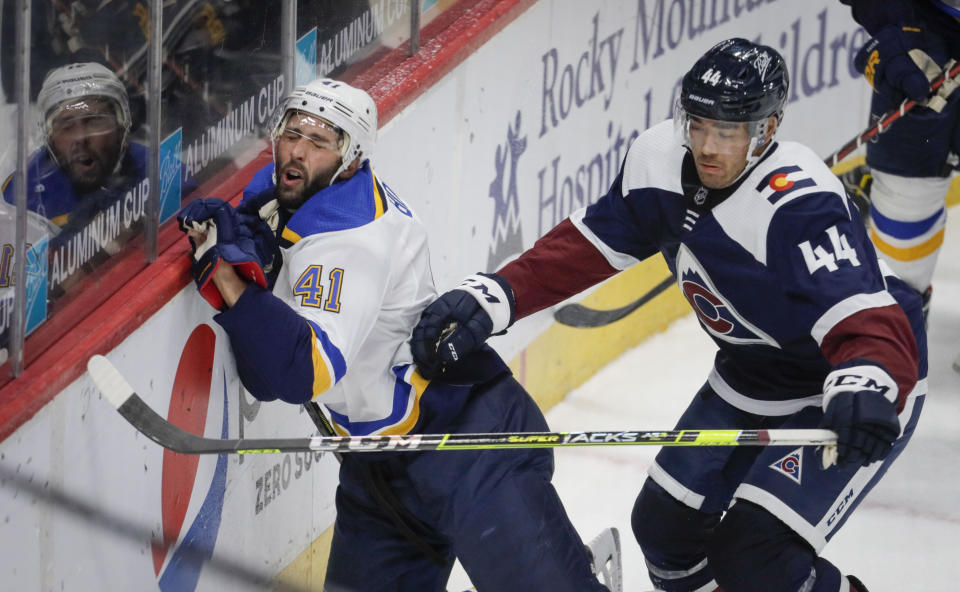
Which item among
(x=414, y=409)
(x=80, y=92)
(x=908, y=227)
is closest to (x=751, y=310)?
(x=414, y=409)

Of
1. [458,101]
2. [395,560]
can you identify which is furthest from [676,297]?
[395,560]

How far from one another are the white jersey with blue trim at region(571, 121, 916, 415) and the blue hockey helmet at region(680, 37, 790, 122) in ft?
0.34

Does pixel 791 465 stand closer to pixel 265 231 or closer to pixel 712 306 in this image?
pixel 712 306

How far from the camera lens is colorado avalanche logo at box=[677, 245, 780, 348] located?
2.62 m

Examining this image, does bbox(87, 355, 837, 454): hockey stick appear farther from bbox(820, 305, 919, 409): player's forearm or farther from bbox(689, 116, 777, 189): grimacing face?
bbox(689, 116, 777, 189): grimacing face

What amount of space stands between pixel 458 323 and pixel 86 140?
2.32ft

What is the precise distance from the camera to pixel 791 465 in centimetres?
260

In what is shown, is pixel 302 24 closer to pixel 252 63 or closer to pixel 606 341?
pixel 252 63

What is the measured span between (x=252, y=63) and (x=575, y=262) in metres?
0.72

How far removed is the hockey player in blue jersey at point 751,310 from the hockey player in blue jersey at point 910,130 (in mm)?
1509

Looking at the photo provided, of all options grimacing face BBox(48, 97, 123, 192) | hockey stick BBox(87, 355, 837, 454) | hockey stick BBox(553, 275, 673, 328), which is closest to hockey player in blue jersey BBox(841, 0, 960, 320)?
hockey stick BBox(553, 275, 673, 328)

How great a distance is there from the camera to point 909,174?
14.1 ft

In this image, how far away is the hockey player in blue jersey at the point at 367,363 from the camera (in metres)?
2.33

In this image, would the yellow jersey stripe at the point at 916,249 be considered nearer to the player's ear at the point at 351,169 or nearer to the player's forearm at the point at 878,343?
the player's forearm at the point at 878,343
